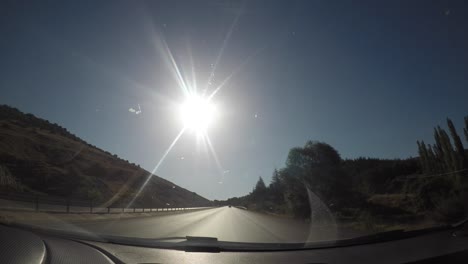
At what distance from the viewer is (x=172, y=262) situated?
4.64 meters

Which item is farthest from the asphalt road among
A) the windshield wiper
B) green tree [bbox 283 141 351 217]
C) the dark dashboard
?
green tree [bbox 283 141 351 217]

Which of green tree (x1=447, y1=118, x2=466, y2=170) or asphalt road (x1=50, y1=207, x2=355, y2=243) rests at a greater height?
green tree (x1=447, y1=118, x2=466, y2=170)

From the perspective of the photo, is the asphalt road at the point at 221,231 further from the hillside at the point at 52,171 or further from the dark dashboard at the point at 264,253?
the hillside at the point at 52,171

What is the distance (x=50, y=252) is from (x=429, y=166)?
60.5 metres

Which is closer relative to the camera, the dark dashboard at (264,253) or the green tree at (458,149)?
the dark dashboard at (264,253)

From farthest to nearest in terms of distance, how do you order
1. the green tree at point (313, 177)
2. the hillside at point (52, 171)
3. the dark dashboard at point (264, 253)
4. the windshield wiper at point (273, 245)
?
the hillside at point (52, 171) → the green tree at point (313, 177) → the windshield wiper at point (273, 245) → the dark dashboard at point (264, 253)

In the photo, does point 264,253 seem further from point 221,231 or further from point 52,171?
point 52,171

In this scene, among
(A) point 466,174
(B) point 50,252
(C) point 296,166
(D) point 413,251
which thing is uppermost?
(C) point 296,166

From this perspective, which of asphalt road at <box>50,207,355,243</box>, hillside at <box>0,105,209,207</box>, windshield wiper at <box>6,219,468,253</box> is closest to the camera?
windshield wiper at <box>6,219,468,253</box>

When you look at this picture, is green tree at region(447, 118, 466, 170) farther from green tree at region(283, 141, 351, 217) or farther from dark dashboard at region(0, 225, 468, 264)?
dark dashboard at region(0, 225, 468, 264)

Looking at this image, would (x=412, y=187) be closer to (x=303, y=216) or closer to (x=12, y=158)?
(x=303, y=216)

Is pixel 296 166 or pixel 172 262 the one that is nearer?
pixel 172 262

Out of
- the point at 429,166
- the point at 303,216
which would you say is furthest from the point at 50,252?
the point at 429,166

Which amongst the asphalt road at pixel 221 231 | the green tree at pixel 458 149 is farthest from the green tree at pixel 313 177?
the asphalt road at pixel 221 231
